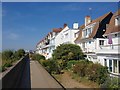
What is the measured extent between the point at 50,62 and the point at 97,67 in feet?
35.3

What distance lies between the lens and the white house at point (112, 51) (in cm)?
2248

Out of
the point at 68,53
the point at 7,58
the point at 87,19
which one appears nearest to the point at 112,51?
the point at 68,53

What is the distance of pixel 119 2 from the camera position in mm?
29891

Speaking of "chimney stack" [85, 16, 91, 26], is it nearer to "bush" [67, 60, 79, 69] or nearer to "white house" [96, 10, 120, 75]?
"bush" [67, 60, 79, 69]

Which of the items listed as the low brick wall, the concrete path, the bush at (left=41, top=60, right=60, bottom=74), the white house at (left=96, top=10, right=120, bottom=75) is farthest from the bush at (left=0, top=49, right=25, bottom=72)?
the white house at (left=96, top=10, right=120, bottom=75)

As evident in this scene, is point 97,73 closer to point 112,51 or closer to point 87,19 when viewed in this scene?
point 112,51

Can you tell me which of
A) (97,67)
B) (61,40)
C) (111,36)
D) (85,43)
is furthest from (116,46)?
(61,40)

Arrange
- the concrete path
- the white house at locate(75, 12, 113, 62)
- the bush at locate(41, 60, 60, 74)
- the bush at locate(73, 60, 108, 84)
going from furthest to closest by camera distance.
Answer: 1. the white house at locate(75, 12, 113, 62)
2. the bush at locate(41, 60, 60, 74)
3. the bush at locate(73, 60, 108, 84)
4. the concrete path

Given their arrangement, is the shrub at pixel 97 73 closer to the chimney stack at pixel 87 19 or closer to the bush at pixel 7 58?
the bush at pixel 7 58

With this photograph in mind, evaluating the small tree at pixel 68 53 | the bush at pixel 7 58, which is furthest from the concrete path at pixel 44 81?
the small tree at pixel 68 53

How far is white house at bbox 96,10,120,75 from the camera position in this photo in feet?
73.8

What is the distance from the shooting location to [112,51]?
23359 millimetres

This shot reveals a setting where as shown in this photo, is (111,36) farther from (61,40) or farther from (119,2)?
(61,40)

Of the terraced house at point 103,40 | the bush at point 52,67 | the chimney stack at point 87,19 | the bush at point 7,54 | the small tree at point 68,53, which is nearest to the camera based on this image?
the terraced house at point 103,40
